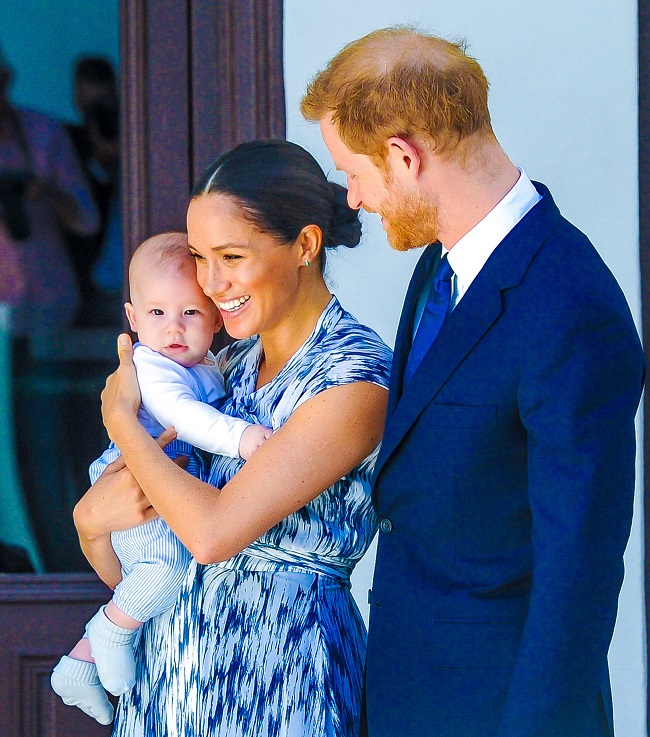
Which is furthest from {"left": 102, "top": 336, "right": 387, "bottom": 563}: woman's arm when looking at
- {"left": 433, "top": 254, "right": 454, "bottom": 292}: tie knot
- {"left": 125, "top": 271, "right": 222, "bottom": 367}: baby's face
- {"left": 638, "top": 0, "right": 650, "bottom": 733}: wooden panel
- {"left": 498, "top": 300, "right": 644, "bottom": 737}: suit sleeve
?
{"left": 638, "top": 0, "right": 650, "bottom": 733}: wooden panel

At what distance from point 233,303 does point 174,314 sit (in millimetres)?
218

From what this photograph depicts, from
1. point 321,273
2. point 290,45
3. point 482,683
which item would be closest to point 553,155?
point 290,45

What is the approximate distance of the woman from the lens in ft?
5.81

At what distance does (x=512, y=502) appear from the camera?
1.53 metres

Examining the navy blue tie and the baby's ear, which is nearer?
the navy blue tie

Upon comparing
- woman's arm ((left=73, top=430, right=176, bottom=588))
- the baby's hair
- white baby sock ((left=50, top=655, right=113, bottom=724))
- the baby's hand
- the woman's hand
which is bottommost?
white baby sock ((left=50, top=655, right=113, bottom=724))

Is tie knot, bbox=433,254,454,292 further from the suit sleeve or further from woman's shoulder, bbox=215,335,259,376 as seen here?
woman's shoulder, bbox=215,335,259,376

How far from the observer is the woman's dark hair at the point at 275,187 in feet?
6.22

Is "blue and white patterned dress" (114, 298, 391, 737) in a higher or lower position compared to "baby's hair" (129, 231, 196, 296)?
lower

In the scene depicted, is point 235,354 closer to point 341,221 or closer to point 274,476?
point 341,221

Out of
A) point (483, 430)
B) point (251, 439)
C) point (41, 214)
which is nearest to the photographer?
point (483, 430)

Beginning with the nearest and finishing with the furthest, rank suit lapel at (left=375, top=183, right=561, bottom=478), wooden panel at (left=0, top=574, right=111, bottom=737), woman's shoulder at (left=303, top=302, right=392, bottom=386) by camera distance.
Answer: suit lapel at (left=375, top=183, right=561, bottom=478) → woman's shoulder at (left=303, top=302, right=392, bottom=386) → wooden panel at (left=0, top=574, right=111, bottom=737)

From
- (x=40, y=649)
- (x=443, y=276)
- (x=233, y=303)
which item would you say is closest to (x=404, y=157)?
(x=443, y=276)

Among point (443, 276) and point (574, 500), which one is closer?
point (574, 500)
